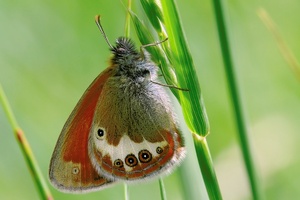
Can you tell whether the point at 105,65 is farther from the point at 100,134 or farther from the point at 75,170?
the point at 75,170

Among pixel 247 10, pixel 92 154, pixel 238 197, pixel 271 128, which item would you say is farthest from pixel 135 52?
pixel 247 10

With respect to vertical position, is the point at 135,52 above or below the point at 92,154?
above

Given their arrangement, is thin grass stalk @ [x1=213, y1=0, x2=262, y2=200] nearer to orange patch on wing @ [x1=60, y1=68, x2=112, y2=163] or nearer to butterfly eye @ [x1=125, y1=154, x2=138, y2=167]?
butterfly eye @ [x1=125, y1=154, x2=138, y2=167]

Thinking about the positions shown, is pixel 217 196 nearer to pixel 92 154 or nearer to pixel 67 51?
pixel 92 154

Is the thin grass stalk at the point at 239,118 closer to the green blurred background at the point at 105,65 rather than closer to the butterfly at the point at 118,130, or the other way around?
the butterfly at the point at 118,130

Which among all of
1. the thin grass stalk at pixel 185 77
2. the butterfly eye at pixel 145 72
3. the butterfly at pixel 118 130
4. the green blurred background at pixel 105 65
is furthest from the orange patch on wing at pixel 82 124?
the green blurred background at pixel 105 65

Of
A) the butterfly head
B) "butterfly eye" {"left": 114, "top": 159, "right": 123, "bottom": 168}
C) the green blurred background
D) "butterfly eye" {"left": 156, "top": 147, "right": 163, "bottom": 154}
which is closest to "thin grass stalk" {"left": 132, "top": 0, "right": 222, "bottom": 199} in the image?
"butterfly eye" {"left": 156, "top": 147, "right": 163, "bottom": 154}
